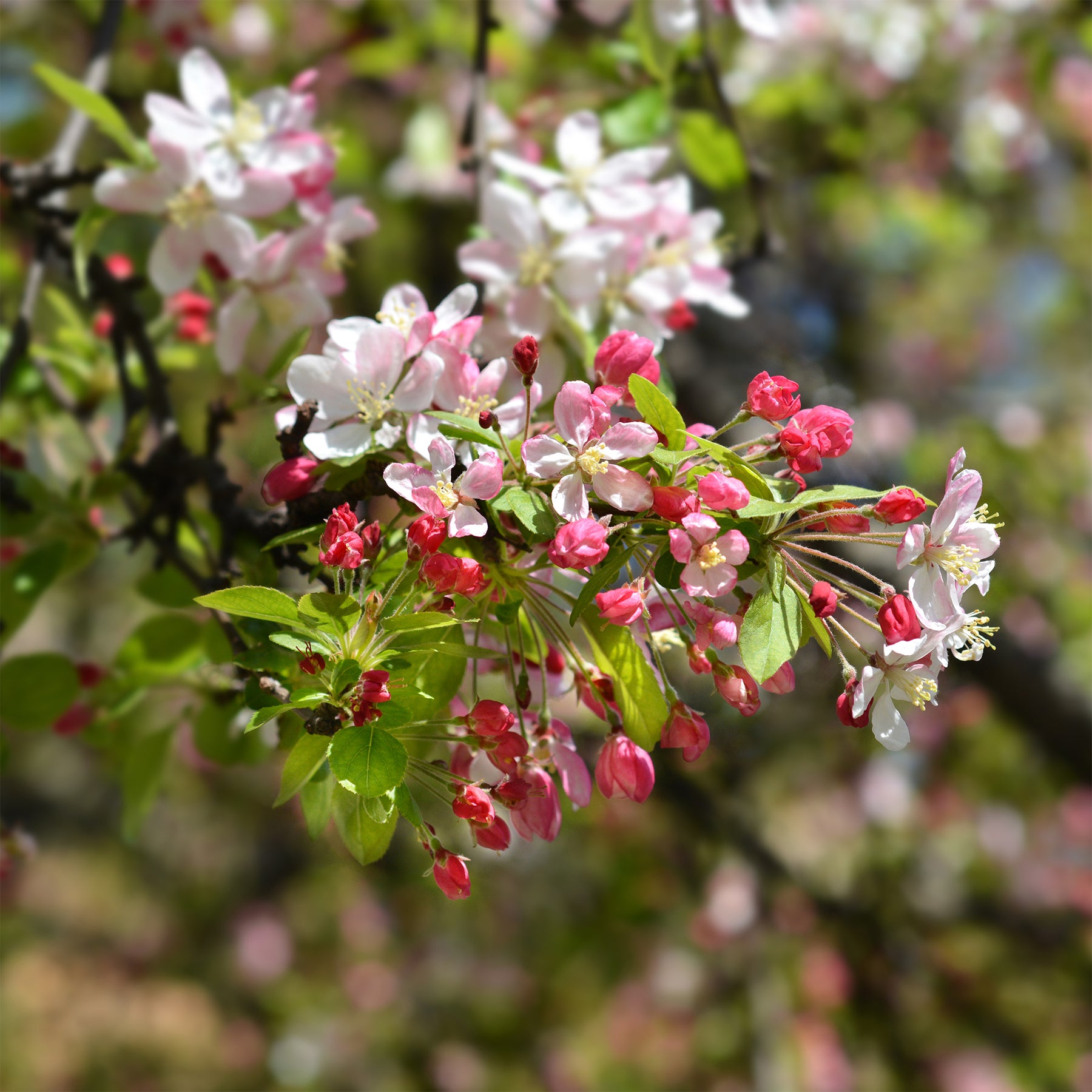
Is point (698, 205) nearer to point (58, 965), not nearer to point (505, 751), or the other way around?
point (505, 751)

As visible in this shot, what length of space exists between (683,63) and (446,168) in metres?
1.01

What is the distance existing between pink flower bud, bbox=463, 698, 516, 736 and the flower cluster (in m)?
Answer: 0.59

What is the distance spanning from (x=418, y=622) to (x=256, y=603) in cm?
10

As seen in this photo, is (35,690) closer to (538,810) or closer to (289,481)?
(289,481)

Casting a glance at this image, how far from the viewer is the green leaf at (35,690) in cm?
107

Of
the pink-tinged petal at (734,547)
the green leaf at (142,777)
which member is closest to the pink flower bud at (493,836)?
the pink-tinged petal at (734,547)

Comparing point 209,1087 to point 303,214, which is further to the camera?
point 209,1087

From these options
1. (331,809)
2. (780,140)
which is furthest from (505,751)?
(780,140)

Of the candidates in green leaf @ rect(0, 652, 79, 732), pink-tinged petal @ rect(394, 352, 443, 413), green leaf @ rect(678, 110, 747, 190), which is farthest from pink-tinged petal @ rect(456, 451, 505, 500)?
green leaf @ rect(678, 110, 747, 190)

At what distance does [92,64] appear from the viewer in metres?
1.31

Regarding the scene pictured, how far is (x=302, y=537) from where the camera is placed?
0.68 m

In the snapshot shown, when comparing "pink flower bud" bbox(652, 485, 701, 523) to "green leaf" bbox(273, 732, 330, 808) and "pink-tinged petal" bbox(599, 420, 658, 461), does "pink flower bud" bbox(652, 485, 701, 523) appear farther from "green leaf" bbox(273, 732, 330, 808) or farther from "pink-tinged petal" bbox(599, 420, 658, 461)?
"green leaf" bbox(273, 732, 330, 808)

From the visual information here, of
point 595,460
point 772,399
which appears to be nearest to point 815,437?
point 772,399

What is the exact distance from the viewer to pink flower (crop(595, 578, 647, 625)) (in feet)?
2.00
